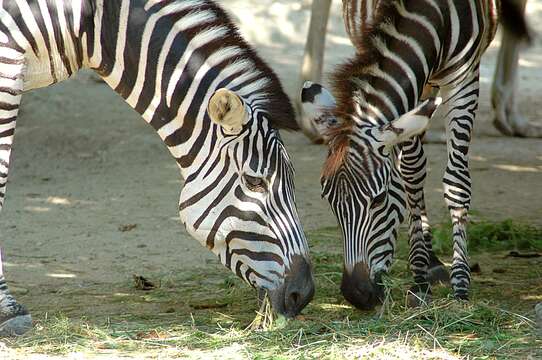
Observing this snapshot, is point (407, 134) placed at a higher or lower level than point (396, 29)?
lower

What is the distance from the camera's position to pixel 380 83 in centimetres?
673

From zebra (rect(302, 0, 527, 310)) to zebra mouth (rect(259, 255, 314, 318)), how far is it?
0.50 m

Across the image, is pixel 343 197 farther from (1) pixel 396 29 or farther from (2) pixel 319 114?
(1) pixel 396 29

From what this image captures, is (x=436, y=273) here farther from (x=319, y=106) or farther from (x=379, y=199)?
(x=319, y=106)

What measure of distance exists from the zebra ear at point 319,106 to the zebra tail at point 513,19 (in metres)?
2.08

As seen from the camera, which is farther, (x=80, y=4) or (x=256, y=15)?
(x=256, y=15)

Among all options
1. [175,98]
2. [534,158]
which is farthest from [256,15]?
[175,98]

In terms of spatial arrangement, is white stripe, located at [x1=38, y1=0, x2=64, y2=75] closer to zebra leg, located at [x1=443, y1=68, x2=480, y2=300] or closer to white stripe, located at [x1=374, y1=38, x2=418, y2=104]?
white stripe, located at [x1=374, y1=38, x2=418, y2=104]

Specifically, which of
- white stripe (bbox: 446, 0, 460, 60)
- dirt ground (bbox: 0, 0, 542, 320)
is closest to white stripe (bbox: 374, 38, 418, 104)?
white stripe (bbox: 446, 0, 460, 60)

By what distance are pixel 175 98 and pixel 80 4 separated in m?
0.88

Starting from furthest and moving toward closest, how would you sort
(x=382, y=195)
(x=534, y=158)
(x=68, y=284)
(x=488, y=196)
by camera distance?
(x=534, y=158) → (x=488, y=196) → (x=68, y=284) → (x=382, y=195)

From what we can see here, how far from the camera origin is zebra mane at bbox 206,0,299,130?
6.12m

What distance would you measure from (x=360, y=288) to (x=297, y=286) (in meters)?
0.59

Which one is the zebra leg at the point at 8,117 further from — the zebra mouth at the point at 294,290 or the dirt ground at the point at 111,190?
the zebra mouth at the point at 294,290
